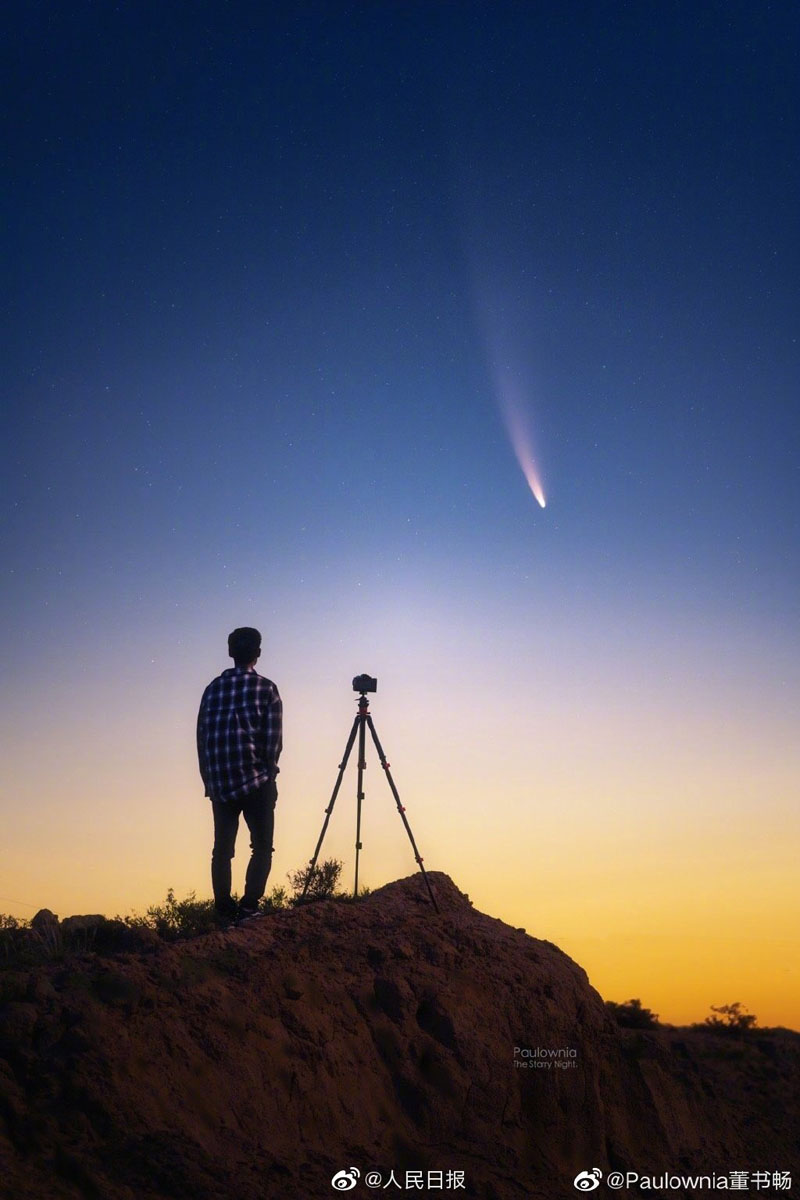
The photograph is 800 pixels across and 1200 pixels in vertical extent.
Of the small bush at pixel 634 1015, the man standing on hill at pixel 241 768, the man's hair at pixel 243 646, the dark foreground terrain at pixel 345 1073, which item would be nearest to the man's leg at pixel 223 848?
the man standing on hill at pixel 241 768

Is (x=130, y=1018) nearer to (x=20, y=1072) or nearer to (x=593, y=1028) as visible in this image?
(x=20, y=1072)

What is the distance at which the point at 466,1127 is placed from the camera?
1035 centimetres

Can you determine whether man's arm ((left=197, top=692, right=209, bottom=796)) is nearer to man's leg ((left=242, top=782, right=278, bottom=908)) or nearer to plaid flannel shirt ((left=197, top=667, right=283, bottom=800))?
plaid flannel shirt ((left=197, top=667, right=283, bottom=800))

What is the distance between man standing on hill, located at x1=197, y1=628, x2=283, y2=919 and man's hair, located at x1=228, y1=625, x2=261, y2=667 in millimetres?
203

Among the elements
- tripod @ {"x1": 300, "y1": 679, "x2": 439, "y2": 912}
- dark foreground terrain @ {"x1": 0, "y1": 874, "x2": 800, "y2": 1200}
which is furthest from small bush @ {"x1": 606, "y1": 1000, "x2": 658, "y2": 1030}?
tripod @ {"x1": 300, "y1": 679, "x2": 439, "y2": 912}

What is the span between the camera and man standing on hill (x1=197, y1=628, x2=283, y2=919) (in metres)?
11.6

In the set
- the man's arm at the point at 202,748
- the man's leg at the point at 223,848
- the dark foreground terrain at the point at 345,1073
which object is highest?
the man's arm at the point at 202,748

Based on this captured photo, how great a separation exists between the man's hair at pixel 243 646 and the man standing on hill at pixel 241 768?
203mm

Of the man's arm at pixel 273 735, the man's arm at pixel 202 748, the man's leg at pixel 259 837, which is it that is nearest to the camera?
the man's leg at pixel 259 837

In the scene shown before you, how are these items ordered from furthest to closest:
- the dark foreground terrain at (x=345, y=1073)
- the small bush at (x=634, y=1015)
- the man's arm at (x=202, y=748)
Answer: the small bush at (x=634, y=1015)
the man's arm at (x=202, y=748)
the dark foreground terrain at (x=345, y=1073)

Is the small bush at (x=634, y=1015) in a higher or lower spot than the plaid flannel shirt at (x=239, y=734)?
lower

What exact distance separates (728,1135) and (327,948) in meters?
7.66

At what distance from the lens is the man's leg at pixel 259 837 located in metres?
11.6

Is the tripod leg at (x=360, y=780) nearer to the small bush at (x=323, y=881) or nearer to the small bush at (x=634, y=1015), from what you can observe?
the small bush at (x=323, y=881)
